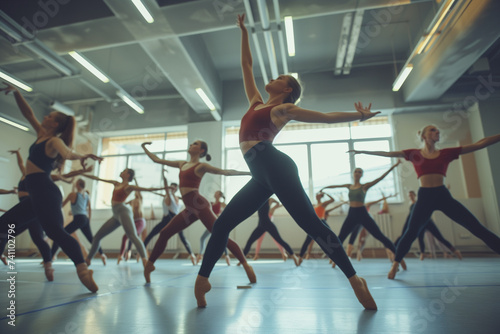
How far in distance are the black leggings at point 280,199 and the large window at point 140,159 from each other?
8370mm

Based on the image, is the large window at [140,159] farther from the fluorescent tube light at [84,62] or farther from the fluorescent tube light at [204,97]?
the fluorescent tube light at [84,62]

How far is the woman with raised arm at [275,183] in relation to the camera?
62.2 inches

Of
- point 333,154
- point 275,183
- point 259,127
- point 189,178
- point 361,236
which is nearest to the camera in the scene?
point 275,183

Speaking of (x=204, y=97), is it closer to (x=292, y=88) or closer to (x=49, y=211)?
(x=49, y=211)

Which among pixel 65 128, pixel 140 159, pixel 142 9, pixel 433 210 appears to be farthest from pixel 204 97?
pixel 433 210

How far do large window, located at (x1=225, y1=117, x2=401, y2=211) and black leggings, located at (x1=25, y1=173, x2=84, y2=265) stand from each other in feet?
23.7

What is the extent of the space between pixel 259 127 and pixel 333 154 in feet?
26.0

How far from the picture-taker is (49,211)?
7.16 ft

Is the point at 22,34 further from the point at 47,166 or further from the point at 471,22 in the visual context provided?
the point at 471,22

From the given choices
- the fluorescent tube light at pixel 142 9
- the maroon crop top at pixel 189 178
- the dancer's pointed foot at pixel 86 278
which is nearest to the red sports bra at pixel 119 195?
the maroon crop top at pixel 189 178

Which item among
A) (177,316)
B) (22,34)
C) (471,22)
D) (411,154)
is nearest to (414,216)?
(411,154)

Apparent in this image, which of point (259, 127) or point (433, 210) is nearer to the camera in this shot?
point (259, 127)

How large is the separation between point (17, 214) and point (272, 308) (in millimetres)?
2049

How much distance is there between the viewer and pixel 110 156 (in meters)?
10.8
